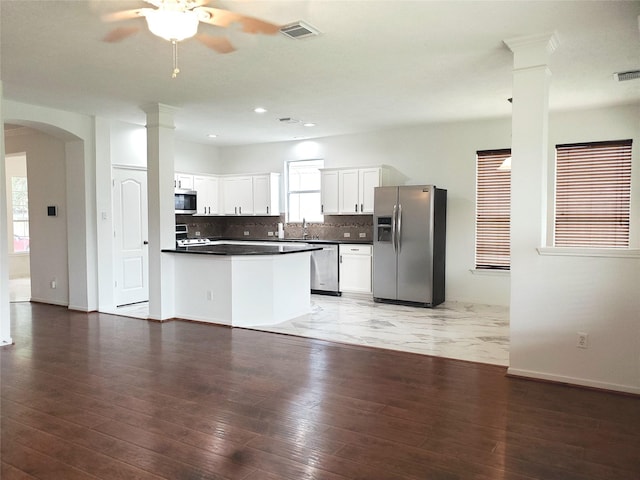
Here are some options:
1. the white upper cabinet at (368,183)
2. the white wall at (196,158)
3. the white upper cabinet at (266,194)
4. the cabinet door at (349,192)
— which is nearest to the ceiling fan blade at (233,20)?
the white upper cabinet at (368,183)

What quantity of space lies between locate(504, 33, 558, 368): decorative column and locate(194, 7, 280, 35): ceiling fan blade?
1.83m

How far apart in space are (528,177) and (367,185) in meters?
3.89

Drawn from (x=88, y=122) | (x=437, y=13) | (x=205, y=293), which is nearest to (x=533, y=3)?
(x=437, y=13)

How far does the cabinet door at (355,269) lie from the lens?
731cm

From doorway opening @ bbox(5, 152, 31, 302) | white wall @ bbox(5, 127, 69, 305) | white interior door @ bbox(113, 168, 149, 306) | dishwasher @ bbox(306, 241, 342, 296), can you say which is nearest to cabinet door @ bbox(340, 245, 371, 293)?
dishwasher @ bbox(306, 241, 342, 296)

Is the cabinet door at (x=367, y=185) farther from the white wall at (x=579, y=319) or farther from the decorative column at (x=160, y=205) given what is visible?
the white wall at (x=579, y=319)

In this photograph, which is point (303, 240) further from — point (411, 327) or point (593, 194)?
point (593, 194)

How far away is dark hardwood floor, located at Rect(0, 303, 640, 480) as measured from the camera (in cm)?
241

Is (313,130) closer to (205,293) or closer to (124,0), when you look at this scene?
(205,293)

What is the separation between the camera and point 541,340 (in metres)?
3.63

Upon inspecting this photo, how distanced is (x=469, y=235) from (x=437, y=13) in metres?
4.27

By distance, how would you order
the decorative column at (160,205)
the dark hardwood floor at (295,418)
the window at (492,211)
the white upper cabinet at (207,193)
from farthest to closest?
1. the white upper cabinet at (207,193)
2. the window at (492,211)
3. the decorative column at (160,205)
4. the dark hardwood floor at (295,418)

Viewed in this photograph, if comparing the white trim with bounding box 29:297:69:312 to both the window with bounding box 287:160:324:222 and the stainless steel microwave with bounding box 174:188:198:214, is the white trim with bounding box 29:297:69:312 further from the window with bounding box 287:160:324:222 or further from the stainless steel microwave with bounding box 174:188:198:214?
the window with bounding box 287:160:324:222

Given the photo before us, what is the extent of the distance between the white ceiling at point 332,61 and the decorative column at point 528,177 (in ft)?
0.71
